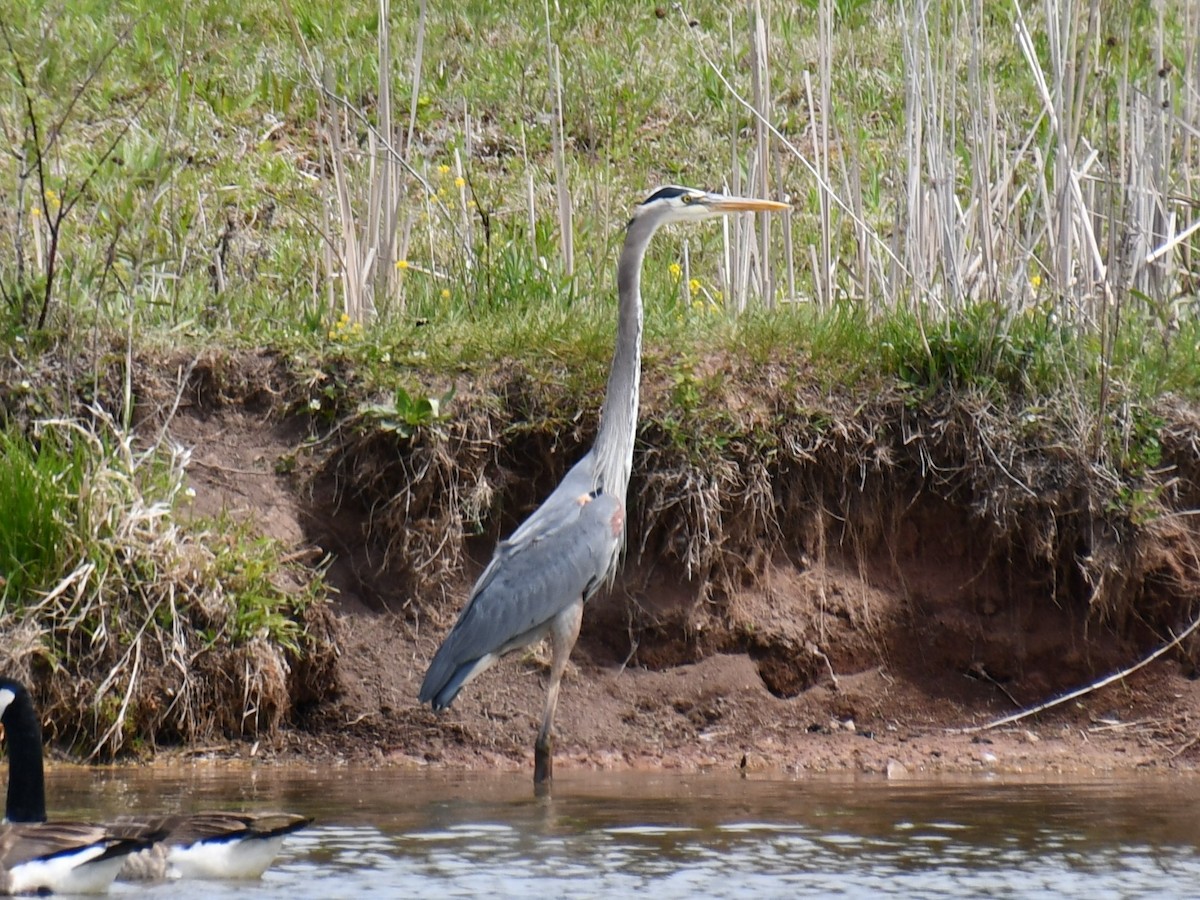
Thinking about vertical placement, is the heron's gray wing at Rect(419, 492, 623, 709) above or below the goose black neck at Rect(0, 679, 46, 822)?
above

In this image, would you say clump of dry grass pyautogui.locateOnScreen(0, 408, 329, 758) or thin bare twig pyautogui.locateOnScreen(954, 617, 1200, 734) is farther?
thin bare twig pyautogui.locateOnScreen(954, 617, 1200, 734)

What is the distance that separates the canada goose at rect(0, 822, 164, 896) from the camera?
427 cm

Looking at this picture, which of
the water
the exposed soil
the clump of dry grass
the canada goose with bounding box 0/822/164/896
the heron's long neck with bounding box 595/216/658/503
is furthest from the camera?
the exposed soil

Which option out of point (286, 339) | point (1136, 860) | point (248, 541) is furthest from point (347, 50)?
point (1136, 860)

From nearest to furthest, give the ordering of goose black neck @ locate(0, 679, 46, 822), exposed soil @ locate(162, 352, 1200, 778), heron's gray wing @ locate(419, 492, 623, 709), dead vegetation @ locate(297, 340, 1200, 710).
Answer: goose black neck @ locate(0, 679, 46, 822), heron's gray wing @ locate(419, 492, 623, 709), exposed soil @ locate(162, 352, 1200, 778), dead vegetation @ locate(297, 340, 1200, 710)

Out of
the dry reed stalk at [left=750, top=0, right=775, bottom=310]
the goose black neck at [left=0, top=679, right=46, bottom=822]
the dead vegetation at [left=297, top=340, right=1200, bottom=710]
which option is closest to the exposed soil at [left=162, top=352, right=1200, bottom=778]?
the dead vegetation at [left=297, top=340, right=1200, bottom=710]

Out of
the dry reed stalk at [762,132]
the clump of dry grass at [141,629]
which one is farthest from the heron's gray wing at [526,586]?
the dry reed stalk at [762,132]

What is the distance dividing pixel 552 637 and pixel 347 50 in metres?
5.78

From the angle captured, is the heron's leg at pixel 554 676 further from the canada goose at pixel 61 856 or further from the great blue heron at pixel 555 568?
the canada goose at pixel 61 856

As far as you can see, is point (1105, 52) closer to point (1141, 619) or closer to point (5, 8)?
point (1141, 619)

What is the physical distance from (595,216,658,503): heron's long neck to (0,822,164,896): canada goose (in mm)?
2554

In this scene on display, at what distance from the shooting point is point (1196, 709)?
6.90m

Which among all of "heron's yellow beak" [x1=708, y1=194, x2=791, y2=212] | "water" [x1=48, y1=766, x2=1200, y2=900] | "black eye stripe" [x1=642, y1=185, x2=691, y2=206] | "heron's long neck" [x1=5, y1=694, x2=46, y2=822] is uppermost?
"black eye stripe" [x1=642, y1=185, x2=691, y2=206]

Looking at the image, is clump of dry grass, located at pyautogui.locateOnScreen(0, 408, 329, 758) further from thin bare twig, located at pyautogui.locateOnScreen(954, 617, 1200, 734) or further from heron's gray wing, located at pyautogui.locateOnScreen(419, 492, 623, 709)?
thin bare twig, located at pyautogui.locateOnScreen(954, 617, 1200, 734)
